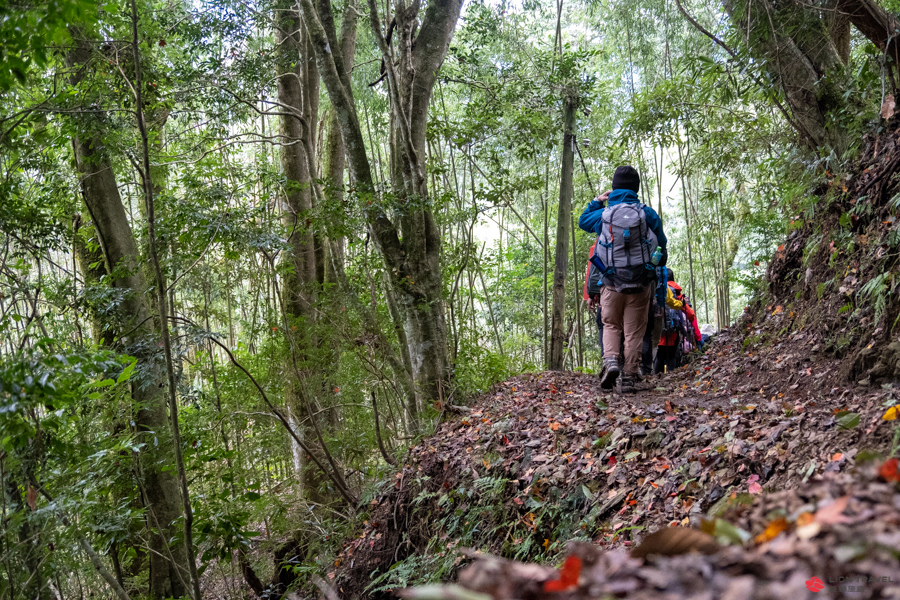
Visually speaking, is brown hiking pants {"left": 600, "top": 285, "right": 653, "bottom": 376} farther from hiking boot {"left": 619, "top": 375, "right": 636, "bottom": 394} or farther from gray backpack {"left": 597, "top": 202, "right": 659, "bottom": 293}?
gray backpack {"left": 597, "top": 202, "right": 659, "bottom": 293}

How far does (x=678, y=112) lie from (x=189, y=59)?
6.44 metres

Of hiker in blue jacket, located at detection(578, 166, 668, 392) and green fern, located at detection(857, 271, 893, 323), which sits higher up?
hiker in blue jacket, located at detection(578, 166, 668, 392)

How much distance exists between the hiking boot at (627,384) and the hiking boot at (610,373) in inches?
3.4

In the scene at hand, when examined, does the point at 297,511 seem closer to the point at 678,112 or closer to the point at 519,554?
the point at 519,554

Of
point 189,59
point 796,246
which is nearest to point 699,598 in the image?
point 796,246

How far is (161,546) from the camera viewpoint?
21.7ft

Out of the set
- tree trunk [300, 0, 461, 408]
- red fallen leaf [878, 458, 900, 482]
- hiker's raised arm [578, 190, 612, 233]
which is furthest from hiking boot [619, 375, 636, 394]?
red fallen leaf [878, 458, 900, 482]

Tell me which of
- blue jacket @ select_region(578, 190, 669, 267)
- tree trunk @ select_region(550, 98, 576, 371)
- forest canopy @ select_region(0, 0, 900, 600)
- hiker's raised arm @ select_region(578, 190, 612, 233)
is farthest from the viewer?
tree trunk @ select_region(550, 98, 576, 371)

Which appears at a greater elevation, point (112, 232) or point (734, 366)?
point (112, 232)

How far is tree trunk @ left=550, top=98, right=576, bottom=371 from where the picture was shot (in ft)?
25.9

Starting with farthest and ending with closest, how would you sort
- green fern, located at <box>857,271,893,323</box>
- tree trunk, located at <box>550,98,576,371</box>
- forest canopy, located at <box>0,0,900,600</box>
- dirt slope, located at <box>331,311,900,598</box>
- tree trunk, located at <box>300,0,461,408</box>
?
1. tree trunk, located at <box>550,98,576,371</box>
2. tree trunk, located at <box>300,0,461,408</box>
3. forest canopy, located at <box>0,0,900,600</box>
4. green fern, located at <box>857,271,893,323</box>
5. dirt slope, located at <box>331,311,900,598</box>

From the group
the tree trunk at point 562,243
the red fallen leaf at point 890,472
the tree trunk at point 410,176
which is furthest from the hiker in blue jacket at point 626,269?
the red fallen leaf at point 890,472

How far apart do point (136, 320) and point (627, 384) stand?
5497 millimetres

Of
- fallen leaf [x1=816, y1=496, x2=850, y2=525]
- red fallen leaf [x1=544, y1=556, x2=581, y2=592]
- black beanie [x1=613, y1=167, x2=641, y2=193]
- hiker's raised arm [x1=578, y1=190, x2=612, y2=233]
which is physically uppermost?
black beanie [x1=613, y1=167, x2=641, y2=193]
